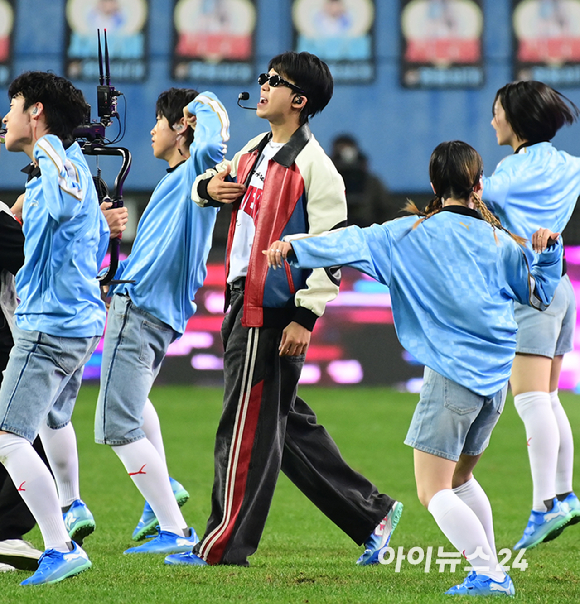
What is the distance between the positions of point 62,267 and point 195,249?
0.83 m

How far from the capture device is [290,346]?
3752mm

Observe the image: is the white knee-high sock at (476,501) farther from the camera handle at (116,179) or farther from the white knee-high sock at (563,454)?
the camera handle at (116,179)

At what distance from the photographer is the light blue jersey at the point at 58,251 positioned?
11.6 feet

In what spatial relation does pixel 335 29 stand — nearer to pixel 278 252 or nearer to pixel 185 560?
pixel 185 560

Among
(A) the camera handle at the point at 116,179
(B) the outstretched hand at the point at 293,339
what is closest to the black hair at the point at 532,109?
(B) the outstretched hand at the point at 293,339

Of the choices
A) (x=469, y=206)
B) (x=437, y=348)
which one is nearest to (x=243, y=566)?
(x=437, y=348)

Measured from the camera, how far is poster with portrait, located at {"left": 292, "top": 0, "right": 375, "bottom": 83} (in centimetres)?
1273

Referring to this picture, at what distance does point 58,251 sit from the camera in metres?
3.63

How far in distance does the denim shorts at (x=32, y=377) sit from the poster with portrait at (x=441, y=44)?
994cm

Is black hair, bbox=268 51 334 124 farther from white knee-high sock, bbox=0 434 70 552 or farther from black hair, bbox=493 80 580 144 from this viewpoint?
white knee-high sock, bbox=0 434 70 552

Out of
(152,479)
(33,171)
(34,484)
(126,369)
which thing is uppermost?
(33,171)

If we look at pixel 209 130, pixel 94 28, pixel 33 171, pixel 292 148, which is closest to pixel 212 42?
pixel 94 28

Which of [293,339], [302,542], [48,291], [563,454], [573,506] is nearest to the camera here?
[48,291]

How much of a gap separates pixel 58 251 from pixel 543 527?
7.43 ft
